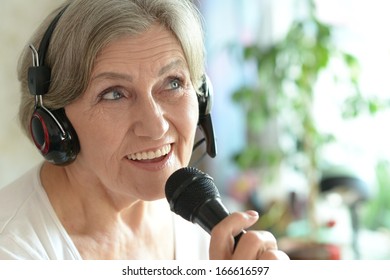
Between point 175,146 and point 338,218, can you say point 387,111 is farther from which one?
point 175,146

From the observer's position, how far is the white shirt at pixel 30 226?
1.05 m

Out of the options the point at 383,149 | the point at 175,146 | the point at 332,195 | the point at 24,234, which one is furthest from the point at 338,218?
the point at 24,234

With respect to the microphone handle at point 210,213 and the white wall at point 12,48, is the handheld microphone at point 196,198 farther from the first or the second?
the white wall at point 12,48

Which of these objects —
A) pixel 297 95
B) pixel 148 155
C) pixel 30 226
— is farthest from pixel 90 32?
pixel 297 95

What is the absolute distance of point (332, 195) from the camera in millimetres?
2406

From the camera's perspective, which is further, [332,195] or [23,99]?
[332,195]

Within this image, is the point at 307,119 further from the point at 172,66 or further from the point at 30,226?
the point at 30,226

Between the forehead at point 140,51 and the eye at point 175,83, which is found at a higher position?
the forehead at point 140,51

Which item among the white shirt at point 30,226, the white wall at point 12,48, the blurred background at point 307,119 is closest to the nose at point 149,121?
the white shirt at point 30,226

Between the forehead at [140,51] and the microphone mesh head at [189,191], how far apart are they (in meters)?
0.22

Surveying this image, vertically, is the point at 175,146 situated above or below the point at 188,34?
below

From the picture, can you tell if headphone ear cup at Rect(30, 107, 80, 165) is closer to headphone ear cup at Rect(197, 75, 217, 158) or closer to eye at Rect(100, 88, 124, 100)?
eye at Rect(100, 88, 124, 100)

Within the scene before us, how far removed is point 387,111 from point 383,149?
15cm

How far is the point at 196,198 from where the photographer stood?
923 mm
